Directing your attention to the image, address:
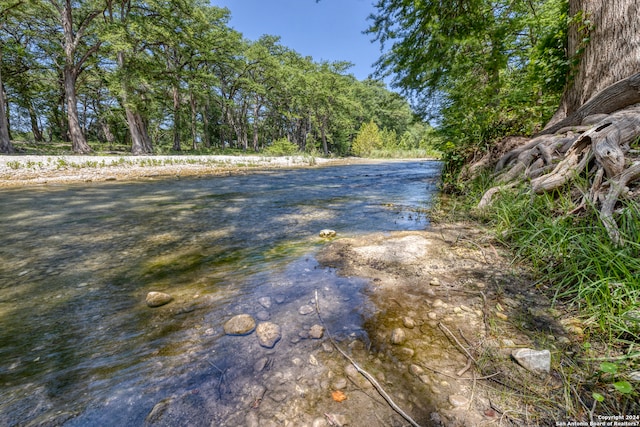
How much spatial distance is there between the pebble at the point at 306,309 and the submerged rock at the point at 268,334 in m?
0.21

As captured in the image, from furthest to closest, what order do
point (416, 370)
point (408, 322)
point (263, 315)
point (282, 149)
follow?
point (282, 149) < point (263, 315) < point (408, 322) < point (416, 370)

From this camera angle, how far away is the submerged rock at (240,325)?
1.55m

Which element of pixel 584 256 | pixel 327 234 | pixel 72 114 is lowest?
pixel 327 234

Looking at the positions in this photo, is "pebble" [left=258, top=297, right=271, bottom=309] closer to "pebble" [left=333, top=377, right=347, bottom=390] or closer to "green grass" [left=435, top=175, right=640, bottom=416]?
"pebble" [left=333, top=377, right=347, bottom=390]

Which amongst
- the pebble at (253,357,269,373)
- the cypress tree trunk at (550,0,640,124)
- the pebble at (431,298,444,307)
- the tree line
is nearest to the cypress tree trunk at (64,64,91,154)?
the tree line

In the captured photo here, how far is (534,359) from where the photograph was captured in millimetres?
1167

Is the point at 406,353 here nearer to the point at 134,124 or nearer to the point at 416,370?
the point at 416,370

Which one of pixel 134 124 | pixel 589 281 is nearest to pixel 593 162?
pixel 589 281

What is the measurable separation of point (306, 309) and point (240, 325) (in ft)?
1.49

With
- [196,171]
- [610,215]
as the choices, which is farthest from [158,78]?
[610,215]

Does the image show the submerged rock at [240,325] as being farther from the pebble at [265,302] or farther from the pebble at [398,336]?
the pebble at [398,336]

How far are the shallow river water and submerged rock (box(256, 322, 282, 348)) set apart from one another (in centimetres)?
4

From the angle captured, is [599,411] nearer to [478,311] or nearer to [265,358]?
[478,311]

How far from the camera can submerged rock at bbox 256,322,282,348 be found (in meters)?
1.45
